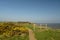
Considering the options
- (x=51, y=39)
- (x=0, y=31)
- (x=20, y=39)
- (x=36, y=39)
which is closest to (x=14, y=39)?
(x=20, y=39)

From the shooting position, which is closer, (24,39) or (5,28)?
(24,39)

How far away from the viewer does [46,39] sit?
767 inches

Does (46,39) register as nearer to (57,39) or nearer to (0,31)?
(57,39)

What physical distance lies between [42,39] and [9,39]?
151 inches

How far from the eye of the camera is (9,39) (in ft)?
65.2

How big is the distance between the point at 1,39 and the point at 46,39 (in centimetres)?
519

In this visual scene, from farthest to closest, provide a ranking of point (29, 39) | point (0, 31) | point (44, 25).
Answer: point (44, 25), point (0, 31), point (29, 39)

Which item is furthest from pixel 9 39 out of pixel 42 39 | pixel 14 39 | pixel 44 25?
pixel 44 25

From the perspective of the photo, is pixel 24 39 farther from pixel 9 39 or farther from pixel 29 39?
pixel 9 39

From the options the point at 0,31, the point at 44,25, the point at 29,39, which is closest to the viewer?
the point at 29,39

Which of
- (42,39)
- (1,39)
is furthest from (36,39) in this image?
(1,39)

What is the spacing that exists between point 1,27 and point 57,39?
10.4m

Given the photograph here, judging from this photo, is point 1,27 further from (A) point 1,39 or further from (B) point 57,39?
(B) point 57,39

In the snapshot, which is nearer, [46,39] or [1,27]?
[46,39]
